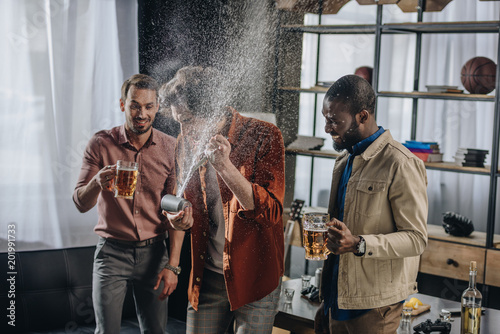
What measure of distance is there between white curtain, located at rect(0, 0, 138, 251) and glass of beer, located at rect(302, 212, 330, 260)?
1590 mm

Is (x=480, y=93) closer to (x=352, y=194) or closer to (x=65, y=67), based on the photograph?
(x=352, y=194)

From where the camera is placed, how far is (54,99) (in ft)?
9.50

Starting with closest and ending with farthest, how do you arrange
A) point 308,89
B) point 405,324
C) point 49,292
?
1. point 405,324
2. point 49,292
3. point 308,89

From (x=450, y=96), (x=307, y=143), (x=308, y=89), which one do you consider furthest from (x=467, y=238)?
(x=308, y=89)

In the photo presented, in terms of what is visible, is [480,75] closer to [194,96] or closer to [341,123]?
[341,123]

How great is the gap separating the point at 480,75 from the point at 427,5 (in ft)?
1.80

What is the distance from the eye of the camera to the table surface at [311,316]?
7.00ft

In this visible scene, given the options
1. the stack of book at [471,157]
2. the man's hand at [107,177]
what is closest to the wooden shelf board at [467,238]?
the stack of book at [471,157]

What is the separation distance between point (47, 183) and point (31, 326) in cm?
71

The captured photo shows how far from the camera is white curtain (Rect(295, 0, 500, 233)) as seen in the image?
3596mm

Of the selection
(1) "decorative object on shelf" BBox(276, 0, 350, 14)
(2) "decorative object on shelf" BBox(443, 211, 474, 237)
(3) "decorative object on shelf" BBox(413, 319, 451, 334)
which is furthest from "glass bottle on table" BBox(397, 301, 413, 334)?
(1) "decorative object on shelf" BBox(276, 0, 350, 14)

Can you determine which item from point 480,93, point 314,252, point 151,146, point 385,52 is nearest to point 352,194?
point 314,252

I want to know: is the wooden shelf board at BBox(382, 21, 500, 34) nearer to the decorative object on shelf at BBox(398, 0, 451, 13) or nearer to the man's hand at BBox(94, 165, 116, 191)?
the decorative object on shelf at BBox(398, 0, 451, 13)

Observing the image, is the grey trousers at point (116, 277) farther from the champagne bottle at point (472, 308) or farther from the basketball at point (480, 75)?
the basketball at point (480, 75)
